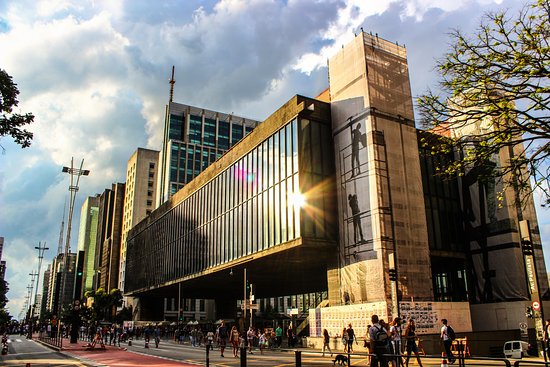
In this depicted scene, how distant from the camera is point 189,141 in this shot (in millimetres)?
128125

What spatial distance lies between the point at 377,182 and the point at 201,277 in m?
29.8

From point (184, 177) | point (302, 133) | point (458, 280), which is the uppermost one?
point (184, 177)

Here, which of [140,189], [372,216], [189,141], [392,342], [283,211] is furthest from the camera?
[140,189]

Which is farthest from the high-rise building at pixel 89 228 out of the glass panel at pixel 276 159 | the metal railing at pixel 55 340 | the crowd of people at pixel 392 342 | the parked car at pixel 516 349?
the parked car at pixel 516 349

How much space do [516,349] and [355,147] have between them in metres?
17.3

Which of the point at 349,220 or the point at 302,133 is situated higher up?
the point at 302,133

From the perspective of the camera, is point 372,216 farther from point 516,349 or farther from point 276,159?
point 516,349

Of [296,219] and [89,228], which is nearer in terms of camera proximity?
[296,219]

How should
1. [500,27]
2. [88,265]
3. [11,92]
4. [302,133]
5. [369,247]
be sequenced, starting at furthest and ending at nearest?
1. [88,265]
2. [302,133]
3. [369,247]
4. [11,92]
5. [500,27]

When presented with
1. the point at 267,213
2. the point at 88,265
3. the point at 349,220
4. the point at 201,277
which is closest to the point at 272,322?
the point at 201,277

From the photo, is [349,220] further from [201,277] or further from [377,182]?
[201,277]

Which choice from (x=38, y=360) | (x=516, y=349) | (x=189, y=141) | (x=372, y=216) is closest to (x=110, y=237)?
(x=189, y=141)

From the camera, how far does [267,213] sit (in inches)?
1564

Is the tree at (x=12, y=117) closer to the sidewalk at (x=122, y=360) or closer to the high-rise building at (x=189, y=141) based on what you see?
the sidewalk at (x=122, y=360)
